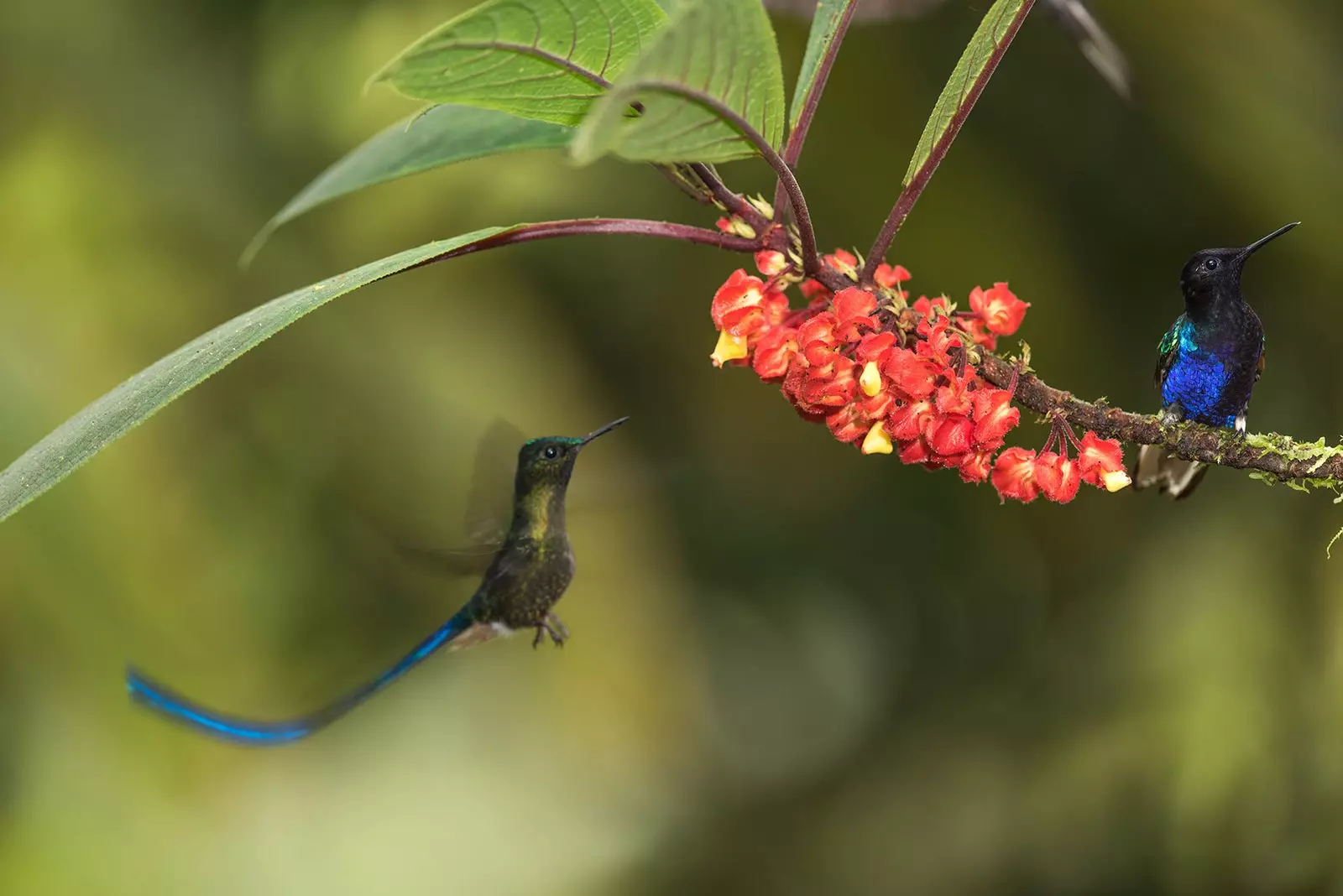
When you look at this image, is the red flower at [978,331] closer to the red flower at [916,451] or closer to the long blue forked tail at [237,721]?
the red flower at [916,451]

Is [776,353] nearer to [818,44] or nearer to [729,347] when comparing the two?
[729,347]

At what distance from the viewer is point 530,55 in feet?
3.54

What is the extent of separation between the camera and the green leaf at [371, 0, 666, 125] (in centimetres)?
97

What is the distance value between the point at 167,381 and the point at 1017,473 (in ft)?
3.03

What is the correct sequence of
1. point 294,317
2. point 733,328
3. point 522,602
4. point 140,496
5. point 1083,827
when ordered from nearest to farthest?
point 294,317, point 733,328, point 522,602, point 1083,827, point 140,496

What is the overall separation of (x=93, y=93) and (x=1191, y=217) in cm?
368

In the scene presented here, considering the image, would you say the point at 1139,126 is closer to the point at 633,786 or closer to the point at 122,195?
the point at 633,786

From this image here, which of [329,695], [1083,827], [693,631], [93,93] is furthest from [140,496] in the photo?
[1083,827]

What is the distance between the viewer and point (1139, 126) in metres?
3.82

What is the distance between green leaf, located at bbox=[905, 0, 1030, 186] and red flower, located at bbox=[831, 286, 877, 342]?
14 cm

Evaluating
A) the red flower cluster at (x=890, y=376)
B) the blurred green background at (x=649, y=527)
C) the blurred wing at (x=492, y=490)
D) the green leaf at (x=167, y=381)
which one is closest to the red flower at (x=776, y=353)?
the red flower cluster at (x=890, y=376)

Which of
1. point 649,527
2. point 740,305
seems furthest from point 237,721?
point 649,527

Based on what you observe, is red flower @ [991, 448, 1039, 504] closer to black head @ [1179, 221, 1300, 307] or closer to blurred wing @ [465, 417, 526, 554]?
black head @ [1179, 221, 1300, 307]

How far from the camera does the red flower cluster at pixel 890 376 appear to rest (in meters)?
1.25
